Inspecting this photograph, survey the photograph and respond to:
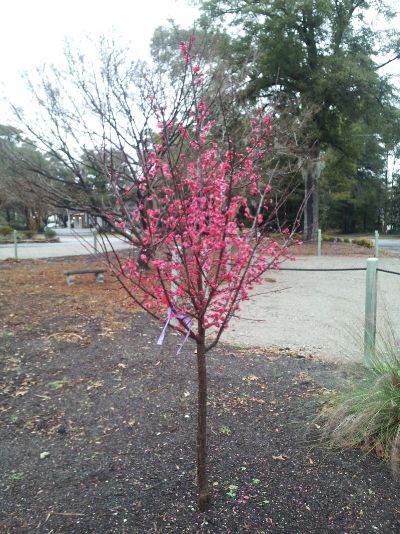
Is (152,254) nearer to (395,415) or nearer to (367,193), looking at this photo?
(395,415)

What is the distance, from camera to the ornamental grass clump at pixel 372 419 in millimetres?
2582

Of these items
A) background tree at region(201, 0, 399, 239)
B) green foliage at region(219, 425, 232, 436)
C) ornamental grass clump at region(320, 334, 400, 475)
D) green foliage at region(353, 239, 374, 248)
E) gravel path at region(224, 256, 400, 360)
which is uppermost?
background tree at region(201, 0, 399, 239)

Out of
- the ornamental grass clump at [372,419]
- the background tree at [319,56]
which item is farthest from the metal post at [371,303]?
the background tree at [319,56]

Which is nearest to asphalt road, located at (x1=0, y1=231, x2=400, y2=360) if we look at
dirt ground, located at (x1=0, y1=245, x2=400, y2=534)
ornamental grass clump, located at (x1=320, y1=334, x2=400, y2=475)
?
dirt ground, located at (x1=0, y1=245, x2=400, y2=534)

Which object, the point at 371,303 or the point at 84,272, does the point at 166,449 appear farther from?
the point at 84,272

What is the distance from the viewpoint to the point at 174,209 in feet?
6.51

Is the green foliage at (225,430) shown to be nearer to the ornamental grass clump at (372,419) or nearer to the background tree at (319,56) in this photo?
the ornamental grass clump at (372,419)

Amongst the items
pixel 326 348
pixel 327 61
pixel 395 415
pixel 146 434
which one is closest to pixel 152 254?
pixel 146 434

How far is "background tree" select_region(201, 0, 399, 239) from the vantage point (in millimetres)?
17984

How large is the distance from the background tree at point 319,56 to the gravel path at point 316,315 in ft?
24.4

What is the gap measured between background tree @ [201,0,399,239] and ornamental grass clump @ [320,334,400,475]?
14862mm

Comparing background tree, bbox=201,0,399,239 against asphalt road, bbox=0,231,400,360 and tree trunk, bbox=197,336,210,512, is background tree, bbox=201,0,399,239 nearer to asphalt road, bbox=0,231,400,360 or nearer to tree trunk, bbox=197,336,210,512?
asphalt road, bbox=0,231,400,360

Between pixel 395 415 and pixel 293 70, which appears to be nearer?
pixel 395 415

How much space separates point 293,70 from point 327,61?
144 centimetres
